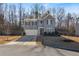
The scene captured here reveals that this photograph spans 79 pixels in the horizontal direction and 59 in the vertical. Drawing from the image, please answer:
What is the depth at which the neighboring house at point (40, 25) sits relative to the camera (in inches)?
268

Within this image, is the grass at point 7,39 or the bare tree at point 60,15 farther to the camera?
the grass at point 7,39

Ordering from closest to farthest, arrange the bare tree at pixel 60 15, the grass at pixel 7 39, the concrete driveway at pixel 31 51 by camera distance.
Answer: the concrete driveway at pixel 31 51
the bare tree at pixel 60 15
the grass at pixel 7 39

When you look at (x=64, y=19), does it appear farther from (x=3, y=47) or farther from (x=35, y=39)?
(x=3, y=47)

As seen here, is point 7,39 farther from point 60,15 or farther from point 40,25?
point 60,15

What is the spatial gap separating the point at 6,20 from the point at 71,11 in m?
1.85

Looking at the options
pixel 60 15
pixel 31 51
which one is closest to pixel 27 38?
pixel 31 51

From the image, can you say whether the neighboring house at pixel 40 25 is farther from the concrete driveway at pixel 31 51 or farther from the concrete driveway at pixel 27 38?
the concrete driveway at pixel 31 51

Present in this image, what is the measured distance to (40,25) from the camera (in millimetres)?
6836

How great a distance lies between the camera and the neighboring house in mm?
6795

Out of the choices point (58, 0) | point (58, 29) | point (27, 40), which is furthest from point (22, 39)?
point (58, 0)

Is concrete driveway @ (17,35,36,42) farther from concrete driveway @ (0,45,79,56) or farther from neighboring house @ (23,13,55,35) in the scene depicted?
concrete driveway @ (0,45,79,56)

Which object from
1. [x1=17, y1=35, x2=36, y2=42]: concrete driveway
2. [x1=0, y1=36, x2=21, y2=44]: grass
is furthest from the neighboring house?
[x1=0, y1=36, x2=21, y2=44]: grass

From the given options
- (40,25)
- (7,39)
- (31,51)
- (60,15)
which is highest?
(60,15)

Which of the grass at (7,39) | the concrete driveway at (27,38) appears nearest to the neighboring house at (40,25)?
the concrete driveway at (27,38)
